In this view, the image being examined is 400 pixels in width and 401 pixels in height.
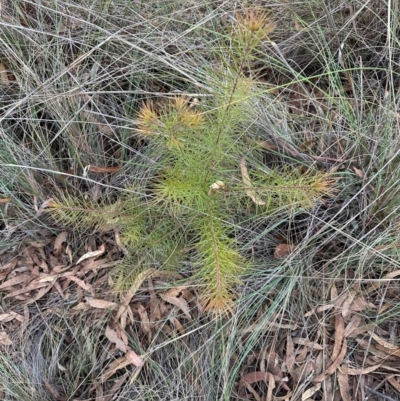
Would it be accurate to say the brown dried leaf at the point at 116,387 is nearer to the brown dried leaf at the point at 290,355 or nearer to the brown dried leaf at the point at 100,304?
the brown dried leaf at the point at 100,304

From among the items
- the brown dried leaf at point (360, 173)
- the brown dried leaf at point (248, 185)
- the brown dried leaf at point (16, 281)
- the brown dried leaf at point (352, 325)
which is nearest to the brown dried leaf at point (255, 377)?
the brown dried leaf at point (352, 325)

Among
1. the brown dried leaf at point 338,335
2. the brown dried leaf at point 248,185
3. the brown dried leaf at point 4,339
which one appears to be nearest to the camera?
the brown dried leaf at point 248,185

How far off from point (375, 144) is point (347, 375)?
59cm

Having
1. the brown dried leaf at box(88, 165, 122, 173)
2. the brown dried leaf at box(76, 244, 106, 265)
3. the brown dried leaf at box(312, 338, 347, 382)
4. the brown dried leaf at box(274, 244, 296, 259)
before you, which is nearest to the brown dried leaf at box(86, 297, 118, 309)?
the brown dried leaf at box(76, 244, 106, 265)

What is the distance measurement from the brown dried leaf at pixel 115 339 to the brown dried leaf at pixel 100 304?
0.06 m

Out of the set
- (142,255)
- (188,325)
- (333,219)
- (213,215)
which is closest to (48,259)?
(142,255)

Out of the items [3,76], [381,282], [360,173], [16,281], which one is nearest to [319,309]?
[381,282]

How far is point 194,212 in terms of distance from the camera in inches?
46.1

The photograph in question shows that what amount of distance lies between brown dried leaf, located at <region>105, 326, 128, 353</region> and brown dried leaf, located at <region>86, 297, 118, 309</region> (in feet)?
0.18

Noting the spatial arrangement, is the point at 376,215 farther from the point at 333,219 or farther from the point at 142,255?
the point at 142,255

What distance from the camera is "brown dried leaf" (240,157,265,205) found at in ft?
3.61

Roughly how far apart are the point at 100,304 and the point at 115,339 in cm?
10

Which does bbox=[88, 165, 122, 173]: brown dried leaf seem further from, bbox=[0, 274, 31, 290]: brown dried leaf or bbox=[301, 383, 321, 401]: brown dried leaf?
bbox=[301, 383, 321, 401]: brown dried leaf

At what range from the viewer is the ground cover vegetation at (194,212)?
1194 millimetres
